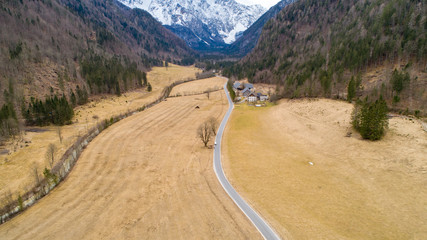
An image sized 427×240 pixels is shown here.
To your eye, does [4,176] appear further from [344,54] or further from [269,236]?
[344,54]

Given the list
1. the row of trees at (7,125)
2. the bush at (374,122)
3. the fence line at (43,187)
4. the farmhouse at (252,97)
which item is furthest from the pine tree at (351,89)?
the row of trees at (7,125)

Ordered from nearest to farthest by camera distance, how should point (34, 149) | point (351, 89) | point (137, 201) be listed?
1. point (137, 201)
2. point (34, 149)
3. point (351, 89)

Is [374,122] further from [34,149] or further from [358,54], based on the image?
[34,149]

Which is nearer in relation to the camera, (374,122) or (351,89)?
(374,122)

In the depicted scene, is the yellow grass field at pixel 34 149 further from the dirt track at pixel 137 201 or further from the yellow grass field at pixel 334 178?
the yellow grass field at pixel 334 178

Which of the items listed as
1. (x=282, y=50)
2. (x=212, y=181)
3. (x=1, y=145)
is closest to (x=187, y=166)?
(x=212, y=181)

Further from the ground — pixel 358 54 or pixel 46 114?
pixel 358 54

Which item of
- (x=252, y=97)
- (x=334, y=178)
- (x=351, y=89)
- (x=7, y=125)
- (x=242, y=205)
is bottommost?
(x=334, y=178)

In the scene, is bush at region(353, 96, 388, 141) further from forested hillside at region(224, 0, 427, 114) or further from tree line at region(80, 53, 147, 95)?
tree line at region(80, 53, 147, 95)

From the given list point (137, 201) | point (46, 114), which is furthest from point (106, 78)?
point (137, 201)
